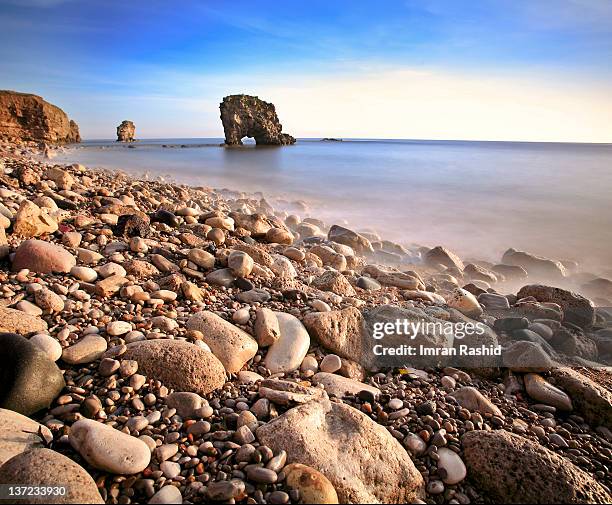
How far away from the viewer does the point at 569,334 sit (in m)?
3.44

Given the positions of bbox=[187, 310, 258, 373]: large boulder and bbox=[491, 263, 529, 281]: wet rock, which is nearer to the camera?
bbox=[187, 310, 258, 373]: large boulder

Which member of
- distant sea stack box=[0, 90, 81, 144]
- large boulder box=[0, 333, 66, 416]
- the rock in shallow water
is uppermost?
distant sea stack box=[0, 90, 81, 144]

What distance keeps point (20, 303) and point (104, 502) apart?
1545 millimetres

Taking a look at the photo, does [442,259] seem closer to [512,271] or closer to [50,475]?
[512,271]

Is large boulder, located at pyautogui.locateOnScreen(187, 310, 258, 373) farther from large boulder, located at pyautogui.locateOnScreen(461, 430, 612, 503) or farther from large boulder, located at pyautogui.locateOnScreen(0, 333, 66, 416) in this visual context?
large boulder, located at pyautogui.locateOnScreen(461, 430, 612, 503)

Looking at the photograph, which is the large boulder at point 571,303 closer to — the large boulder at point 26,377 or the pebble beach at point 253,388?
the pebble beach at point 253,388

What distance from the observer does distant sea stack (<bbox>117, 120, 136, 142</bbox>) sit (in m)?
69.2

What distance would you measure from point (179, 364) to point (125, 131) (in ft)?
260

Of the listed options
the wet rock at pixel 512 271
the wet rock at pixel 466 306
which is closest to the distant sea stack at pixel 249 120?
the wet rock at pixel 512 271

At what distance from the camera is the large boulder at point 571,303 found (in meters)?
3.96

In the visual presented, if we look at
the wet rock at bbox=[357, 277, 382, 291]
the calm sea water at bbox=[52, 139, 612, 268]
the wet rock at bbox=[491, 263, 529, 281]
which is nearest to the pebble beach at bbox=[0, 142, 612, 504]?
the wet rock at bbox=[357, 277, 382, 291]

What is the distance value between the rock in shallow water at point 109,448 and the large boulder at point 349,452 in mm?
520

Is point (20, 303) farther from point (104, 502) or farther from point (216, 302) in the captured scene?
point (104, 502)

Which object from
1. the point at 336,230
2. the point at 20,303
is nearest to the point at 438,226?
the point at 336,230
